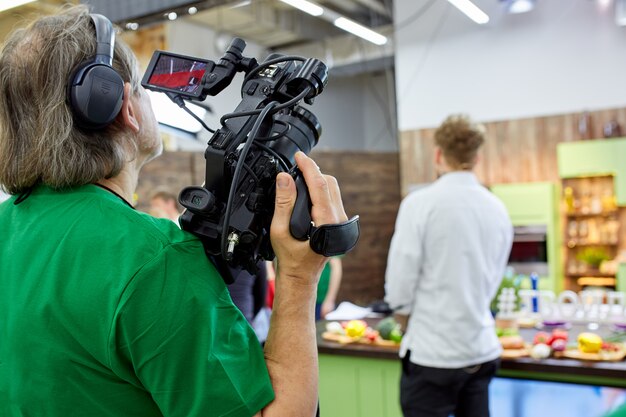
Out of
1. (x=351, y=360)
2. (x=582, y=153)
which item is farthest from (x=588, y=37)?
(x=351, y=360)

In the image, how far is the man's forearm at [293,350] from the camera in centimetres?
89

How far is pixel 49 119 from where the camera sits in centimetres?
95

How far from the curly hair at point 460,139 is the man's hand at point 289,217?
1917 millimetres

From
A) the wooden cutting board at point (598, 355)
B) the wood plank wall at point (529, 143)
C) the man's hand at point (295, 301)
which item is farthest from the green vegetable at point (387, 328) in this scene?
the wood plank wall at point (529, 143)

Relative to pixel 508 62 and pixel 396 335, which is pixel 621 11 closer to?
pixel 508 62

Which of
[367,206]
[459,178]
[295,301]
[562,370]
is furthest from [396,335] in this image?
[367,206]

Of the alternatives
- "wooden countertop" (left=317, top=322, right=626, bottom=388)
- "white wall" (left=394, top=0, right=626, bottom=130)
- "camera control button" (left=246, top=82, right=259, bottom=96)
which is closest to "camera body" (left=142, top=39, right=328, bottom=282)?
"camera control button" (left=246, top=82, right=259, bottom=96)

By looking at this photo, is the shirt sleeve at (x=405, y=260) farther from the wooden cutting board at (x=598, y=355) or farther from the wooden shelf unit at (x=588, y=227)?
the wooden shelf unit at (x=588, y=227)

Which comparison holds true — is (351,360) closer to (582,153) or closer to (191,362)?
(191,362)

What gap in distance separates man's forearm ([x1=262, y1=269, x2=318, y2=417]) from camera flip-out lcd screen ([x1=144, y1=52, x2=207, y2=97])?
34cm

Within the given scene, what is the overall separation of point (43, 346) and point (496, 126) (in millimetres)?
7618

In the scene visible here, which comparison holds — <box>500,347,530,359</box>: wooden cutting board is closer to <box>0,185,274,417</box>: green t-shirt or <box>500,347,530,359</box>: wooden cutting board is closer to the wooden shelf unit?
<box>0,185,274,417</box>: green t-shirt

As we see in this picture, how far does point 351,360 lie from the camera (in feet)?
10.7

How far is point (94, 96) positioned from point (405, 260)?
6.27 feet
